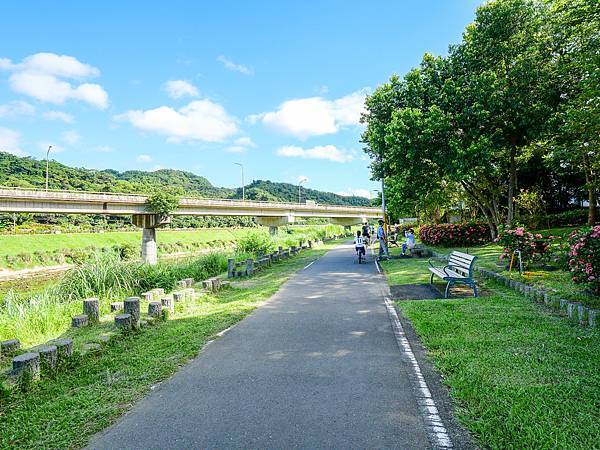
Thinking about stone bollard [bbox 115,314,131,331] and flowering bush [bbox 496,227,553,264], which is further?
flowering bush [bbox 496,227,553,264]

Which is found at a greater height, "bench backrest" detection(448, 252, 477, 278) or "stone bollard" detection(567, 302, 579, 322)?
"bench backrest" detection(448, 252, 477, 278)

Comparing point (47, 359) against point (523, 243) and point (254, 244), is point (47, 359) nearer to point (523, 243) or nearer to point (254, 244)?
point (523, 243)

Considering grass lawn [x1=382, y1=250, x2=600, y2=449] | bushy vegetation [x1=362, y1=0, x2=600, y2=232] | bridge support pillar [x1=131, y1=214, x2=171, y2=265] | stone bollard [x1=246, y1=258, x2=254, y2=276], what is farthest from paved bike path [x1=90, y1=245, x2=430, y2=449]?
bridge support pillar [x1=131, y1=214, x2=171, y2=265]

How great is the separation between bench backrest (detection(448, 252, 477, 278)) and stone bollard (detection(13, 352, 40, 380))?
8.01m

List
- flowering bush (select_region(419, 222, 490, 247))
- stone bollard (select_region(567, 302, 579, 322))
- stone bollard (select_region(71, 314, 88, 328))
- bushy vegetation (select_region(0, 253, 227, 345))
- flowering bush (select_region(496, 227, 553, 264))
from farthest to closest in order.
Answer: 1. flowering bush (select_region(419, 222, 490, 247))
2. flowering bush (select_region(496, 227, 553, 264))
3. bushy vegetation (select_region(0, 253, 227, 345))
4. stone bollard (select_region(71, 314, 88, 328))
5. stone bollard (select_region(567, 302, 579, 322))

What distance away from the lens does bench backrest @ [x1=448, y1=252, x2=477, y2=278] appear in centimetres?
840

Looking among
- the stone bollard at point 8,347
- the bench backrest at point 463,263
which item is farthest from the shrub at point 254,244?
the stone bollard at point 8,347

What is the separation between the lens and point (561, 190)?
84.6 ft

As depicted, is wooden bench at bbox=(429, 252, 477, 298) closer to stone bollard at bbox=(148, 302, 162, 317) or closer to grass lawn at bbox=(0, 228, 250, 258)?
stone bollard at bbox=(148, 302, 162, 317)

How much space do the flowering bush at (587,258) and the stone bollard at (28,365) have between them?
8.07 m

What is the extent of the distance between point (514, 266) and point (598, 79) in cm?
598

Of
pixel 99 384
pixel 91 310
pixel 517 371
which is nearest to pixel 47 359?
pixel 99 384

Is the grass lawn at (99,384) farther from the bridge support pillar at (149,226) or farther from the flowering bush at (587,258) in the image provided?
the bridge support pillar at (149,226)

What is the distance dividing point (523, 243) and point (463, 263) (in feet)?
6.47
